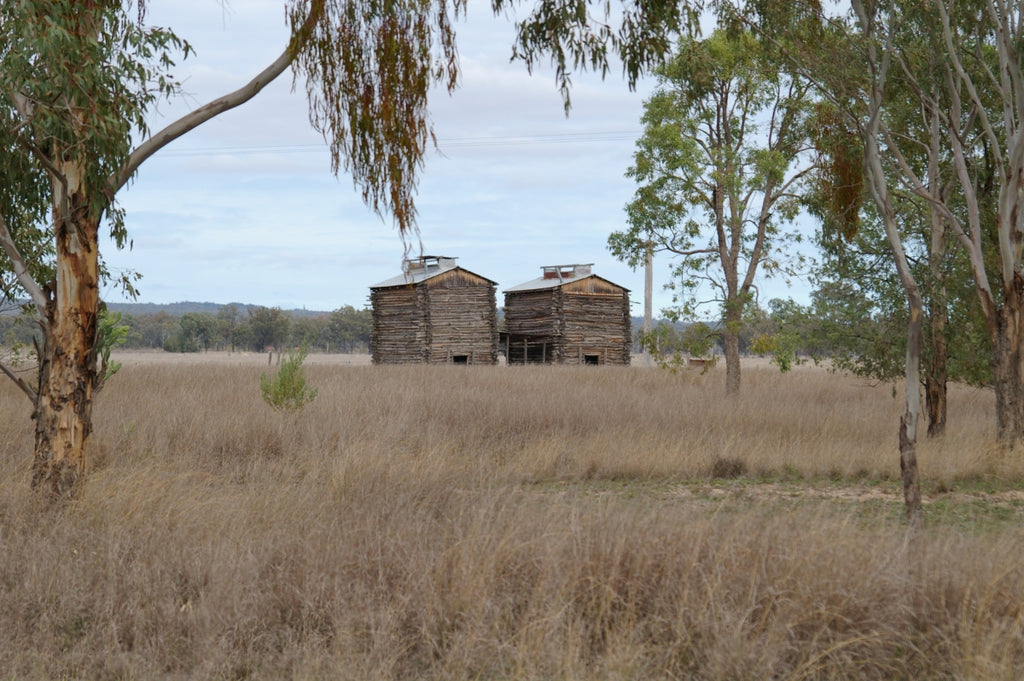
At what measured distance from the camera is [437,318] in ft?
125

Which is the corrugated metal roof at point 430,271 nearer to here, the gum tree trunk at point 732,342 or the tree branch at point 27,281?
the gum tree trunk at point 732,342

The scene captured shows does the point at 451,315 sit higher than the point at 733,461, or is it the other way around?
the point at 451,315

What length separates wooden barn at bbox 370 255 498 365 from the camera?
3769cm

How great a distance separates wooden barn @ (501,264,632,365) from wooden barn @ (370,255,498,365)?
247 cm

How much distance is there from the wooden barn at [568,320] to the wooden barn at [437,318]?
2474 mm

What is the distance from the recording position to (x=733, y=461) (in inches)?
427

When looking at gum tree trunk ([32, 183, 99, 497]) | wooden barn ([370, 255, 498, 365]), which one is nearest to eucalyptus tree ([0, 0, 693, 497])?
gum tree trunk ([32, 183, 99, 497])

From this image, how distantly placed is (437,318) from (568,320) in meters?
5.85

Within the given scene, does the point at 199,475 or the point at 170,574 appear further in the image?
the point at 199,475

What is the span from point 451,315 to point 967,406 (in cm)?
2291

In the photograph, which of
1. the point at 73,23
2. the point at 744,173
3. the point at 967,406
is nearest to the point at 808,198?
the point at 744,173

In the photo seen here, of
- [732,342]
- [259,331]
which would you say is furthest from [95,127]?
[259,331]

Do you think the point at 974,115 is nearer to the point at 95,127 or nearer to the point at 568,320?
the point at 95,127

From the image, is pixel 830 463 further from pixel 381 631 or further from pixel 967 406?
pixel 967 406
